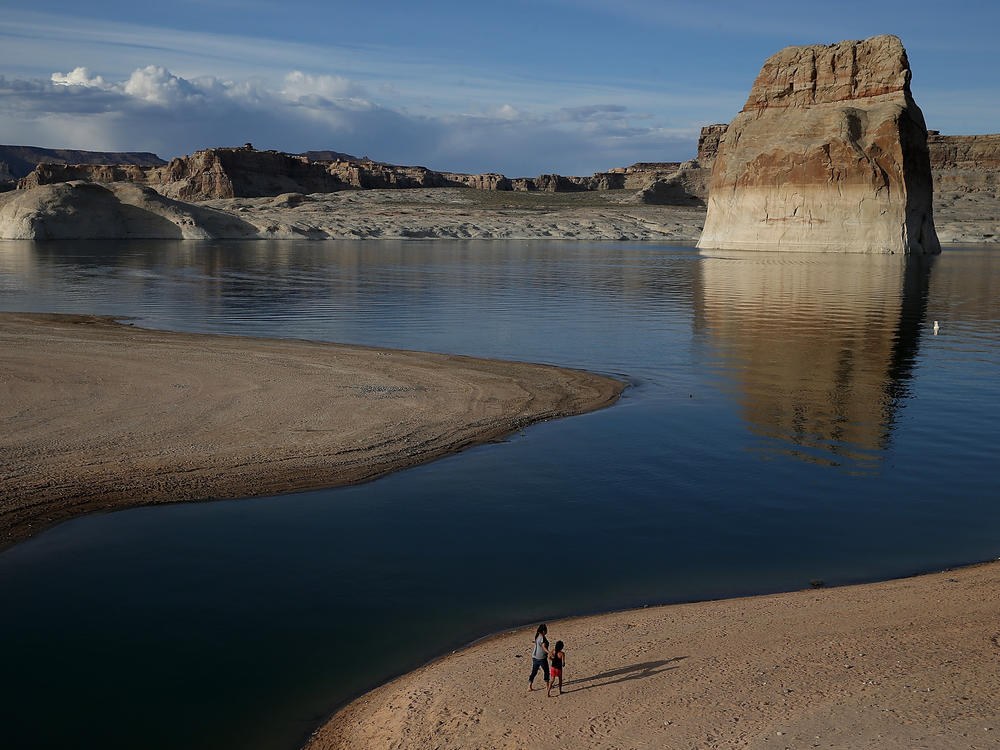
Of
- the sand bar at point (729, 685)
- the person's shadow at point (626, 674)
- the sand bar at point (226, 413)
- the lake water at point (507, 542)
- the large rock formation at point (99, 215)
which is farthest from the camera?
the large rock formation at point (99, 215)

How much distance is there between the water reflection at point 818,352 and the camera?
667 inches

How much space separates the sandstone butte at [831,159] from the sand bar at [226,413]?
6364cm

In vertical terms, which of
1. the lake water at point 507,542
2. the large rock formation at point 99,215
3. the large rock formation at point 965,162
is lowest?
the lake water at point 507,542

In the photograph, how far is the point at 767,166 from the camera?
8206cm

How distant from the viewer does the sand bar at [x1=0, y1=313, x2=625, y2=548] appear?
12914 millimetres

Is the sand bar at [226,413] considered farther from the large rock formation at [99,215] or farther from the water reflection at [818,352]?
the large rock formation at [99,215]

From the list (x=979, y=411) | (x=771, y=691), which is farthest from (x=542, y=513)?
(x=979, y=411)

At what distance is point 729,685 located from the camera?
729cm

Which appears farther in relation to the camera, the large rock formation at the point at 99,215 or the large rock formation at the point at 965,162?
the large rock formation at the point at 965,162

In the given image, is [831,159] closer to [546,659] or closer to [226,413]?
[226,413]

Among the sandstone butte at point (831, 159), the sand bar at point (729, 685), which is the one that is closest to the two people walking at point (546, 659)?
the sand bar at point (729, 685)

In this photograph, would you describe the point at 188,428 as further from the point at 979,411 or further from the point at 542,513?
the point at 979,411

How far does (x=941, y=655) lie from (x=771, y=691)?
1648mm

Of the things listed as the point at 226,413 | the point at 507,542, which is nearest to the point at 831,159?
the point at 226,413
